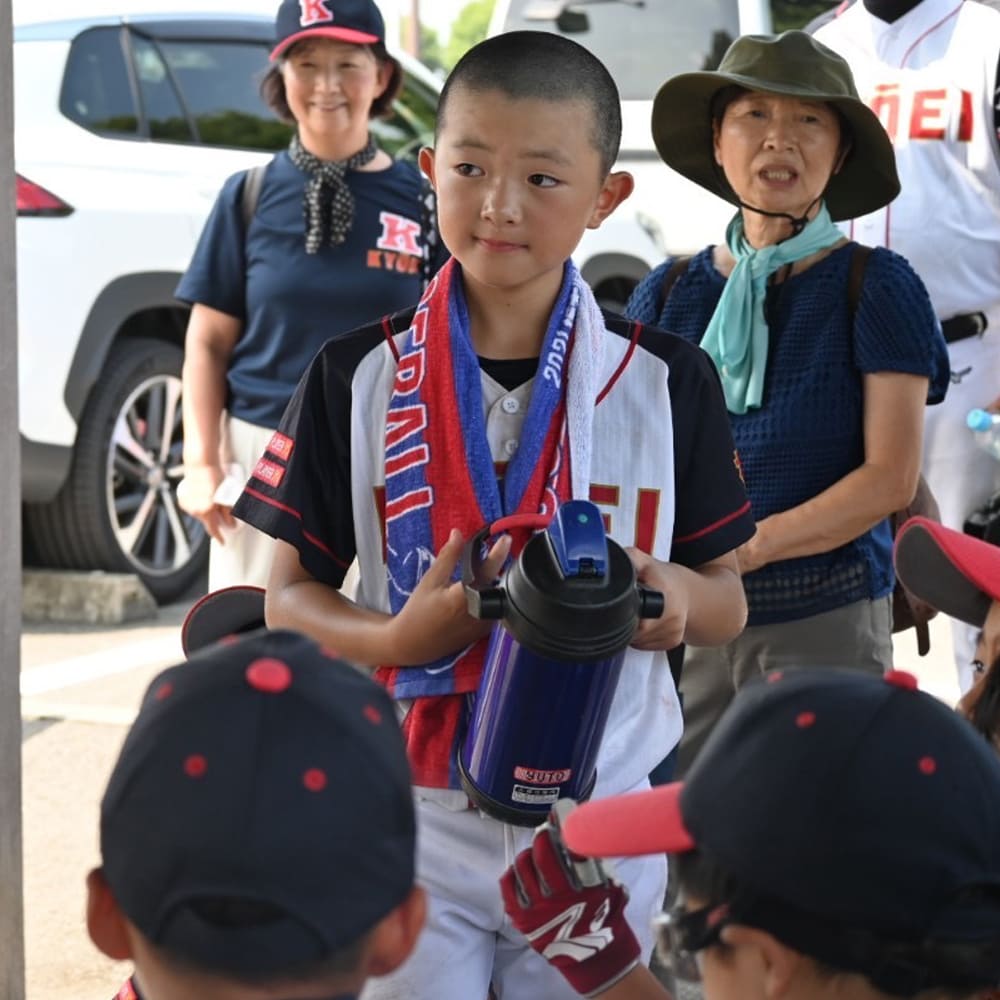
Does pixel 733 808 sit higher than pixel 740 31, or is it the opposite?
pixel 740 31

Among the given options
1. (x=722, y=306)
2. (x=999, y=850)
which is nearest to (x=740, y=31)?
(x=722, y=306)

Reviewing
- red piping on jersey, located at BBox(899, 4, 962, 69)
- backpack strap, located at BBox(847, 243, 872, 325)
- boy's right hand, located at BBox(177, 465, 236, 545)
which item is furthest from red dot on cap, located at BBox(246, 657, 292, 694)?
red piping on jersey, located at BBox(899, 4, 962, 69)

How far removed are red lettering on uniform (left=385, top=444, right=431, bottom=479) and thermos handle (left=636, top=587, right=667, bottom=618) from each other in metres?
0.42

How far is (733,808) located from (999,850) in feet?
0.85

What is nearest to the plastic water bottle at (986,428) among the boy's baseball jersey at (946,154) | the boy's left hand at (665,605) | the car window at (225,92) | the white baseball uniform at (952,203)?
the white baseball uniform at (952,203)

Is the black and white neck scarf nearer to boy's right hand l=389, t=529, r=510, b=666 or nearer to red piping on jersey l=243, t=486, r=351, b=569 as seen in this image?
red piping on jersey l=243, t=486, r=351, b=569

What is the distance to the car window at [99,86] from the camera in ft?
24.5

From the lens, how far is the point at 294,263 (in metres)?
4.76

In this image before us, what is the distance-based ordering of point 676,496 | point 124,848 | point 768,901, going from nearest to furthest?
point 124,848 → point 768,901 → point 676,496

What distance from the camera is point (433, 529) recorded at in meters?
2.58

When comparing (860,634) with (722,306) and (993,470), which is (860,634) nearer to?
(722,306)

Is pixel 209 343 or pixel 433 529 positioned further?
pixel 209 343

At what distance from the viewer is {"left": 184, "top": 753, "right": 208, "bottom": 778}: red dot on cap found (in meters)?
1.59

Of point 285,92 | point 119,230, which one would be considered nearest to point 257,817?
point 285,92
